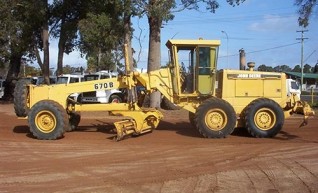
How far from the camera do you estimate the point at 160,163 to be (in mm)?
10219

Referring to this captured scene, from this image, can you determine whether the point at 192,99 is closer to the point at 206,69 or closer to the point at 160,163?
the point at 206,69

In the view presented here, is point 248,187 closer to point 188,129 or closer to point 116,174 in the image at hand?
point 116,174

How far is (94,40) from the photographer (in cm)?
2648

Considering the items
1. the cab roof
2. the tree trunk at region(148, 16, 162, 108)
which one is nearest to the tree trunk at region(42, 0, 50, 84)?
the tree trunk at region(148, 16, 162, 108)

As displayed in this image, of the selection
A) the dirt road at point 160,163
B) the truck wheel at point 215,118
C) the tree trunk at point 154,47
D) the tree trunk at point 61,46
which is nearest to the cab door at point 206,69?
the truck wheel at point 215,118

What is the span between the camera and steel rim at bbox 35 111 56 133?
14078mm

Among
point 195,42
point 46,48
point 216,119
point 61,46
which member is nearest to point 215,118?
point 216,119

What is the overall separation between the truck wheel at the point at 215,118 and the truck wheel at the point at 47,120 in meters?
3.93

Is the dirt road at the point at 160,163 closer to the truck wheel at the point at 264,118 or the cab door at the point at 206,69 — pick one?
the truck wheel at the point at 264,118

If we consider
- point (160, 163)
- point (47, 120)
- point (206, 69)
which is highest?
point (206, 69)

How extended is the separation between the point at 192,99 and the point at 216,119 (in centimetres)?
116

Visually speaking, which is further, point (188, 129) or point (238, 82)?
point (188, 129)

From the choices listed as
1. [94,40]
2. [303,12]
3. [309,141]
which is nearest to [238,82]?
[309,141]

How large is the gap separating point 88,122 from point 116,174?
33.7 ft
